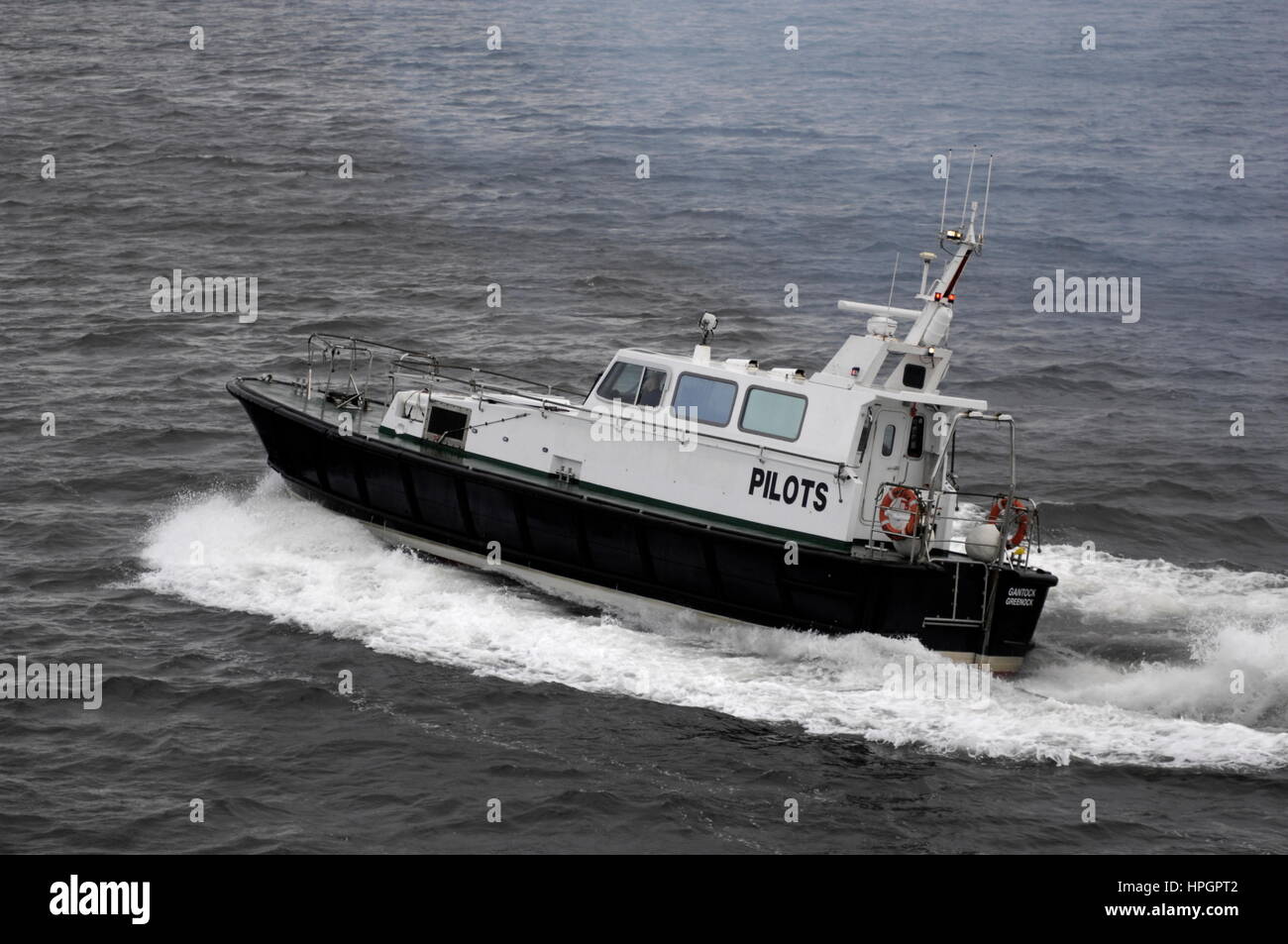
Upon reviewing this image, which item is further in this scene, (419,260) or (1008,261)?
(1008,261)

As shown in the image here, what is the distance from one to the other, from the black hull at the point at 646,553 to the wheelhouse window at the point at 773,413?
1.34 meters

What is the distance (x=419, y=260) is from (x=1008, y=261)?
13.7 meters

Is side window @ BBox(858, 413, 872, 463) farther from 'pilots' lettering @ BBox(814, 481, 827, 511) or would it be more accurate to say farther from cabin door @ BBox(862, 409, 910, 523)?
'pilots' lettering @ BBox(814, 481, 827, 511)

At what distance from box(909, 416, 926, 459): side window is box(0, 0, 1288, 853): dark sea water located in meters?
2.44

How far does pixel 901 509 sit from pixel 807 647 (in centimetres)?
194

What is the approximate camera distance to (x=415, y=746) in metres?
15.2

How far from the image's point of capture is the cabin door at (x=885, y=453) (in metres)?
18.0

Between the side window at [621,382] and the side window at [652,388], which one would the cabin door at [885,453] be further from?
the side window at [621,382]

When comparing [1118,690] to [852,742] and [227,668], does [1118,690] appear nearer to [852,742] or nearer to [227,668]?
[852,742]

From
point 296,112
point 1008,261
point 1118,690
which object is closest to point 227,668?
point 1118,690

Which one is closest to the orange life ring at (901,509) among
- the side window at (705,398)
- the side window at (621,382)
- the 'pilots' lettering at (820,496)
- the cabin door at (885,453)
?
the cabin door at (885,453)

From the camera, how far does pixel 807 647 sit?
17641 millimetres

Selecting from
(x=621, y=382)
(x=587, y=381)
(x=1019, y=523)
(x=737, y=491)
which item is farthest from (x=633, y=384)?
(x=587, y=381)

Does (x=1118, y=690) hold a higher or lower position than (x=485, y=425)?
lower
